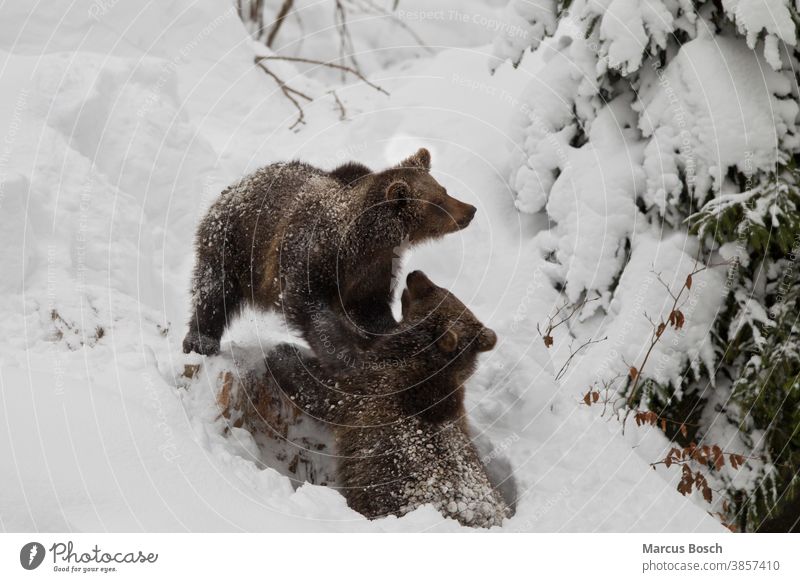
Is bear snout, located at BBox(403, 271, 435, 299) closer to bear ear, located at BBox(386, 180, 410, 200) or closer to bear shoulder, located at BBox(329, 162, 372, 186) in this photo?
bear ear, located at BBox(386, 180, 410, 200)

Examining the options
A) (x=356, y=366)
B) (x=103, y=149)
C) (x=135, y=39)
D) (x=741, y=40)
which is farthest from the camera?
(x=135, y=39)

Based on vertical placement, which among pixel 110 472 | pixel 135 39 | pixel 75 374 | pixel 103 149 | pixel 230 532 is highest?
pixel 135 39

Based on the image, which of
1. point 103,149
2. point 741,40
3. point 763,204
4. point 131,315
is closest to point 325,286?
point 131,315

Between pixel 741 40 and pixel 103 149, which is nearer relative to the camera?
pixel 741 40

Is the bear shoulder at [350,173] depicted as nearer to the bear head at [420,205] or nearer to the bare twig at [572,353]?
the bear head at [420,205]

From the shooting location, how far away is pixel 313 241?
5.48m

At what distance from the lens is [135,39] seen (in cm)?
853

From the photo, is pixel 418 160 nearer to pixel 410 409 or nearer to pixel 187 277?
pixel 410 409

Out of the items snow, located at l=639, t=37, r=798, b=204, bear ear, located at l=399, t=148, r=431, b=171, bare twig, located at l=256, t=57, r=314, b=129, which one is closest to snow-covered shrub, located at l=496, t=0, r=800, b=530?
snow, located at l=639, t=37, r=798, b=204

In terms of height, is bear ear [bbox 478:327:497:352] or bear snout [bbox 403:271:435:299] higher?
bear snout [bbox 403:271:435:299]

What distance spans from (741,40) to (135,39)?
6042 millimetres

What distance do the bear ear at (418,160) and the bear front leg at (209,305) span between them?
1539mm

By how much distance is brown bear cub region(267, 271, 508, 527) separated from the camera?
487 cm
